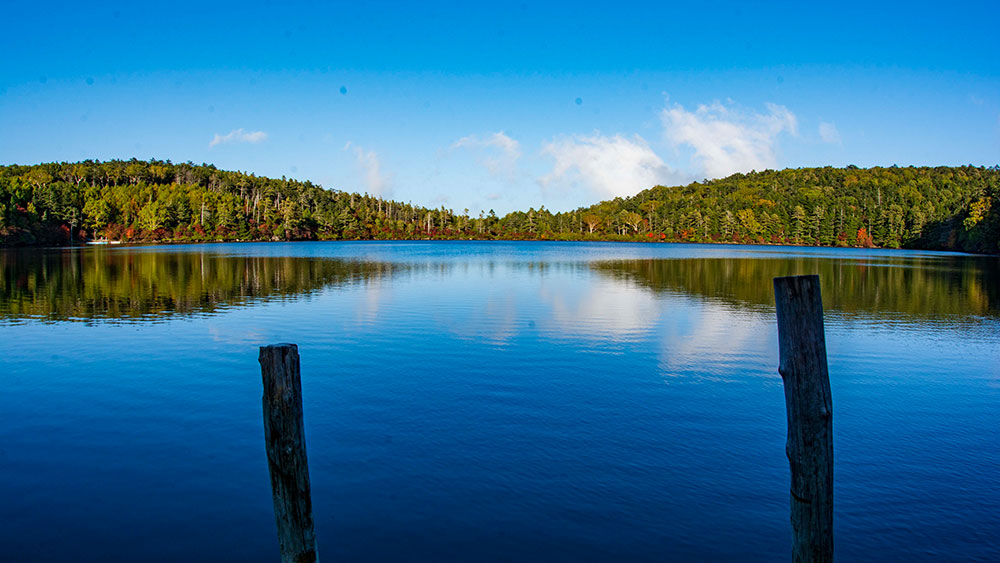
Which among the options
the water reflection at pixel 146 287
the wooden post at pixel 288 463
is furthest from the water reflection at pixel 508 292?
the wooden post at pixel 288 463

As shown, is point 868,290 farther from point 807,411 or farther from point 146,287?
point 146,287

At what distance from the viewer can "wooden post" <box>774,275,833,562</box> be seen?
4422mm

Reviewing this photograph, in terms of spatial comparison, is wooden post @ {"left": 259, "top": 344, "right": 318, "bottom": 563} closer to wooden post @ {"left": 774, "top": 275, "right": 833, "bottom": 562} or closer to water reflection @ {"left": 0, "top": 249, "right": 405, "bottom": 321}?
wooden post @ {"left": 774, "top": 275, "right": 833, "bottom": 562}

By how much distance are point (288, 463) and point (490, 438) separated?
4883 millimetres

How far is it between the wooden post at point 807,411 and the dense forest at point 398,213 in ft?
328

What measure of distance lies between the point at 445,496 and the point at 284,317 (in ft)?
50.9

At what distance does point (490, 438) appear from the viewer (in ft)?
31.0

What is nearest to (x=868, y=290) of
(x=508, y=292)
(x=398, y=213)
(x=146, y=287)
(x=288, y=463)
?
(x=508, y=292)

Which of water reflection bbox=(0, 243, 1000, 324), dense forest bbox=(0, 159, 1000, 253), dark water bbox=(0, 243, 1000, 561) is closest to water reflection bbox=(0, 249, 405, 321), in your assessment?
water reflection bbox=(0, 243, 1000, 324)

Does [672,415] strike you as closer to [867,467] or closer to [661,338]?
[867,467]

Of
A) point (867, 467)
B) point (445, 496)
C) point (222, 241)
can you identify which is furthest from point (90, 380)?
point (222, 241)

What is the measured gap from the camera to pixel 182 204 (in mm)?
137625

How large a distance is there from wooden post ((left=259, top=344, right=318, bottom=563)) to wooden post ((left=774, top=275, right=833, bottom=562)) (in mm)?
3589

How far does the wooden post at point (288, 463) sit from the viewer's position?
484 centimetres
